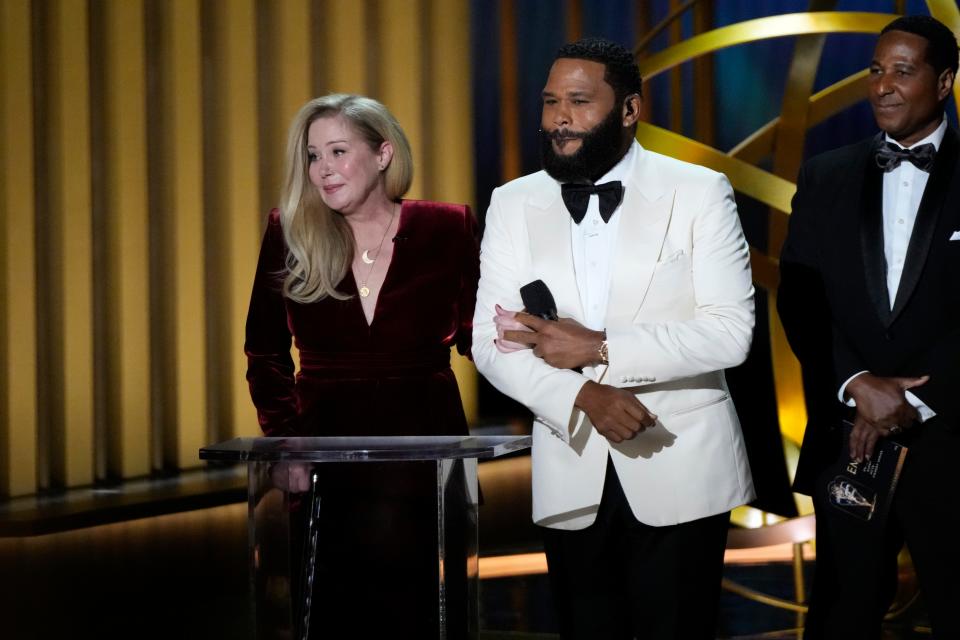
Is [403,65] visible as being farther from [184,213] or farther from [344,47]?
[184,213]

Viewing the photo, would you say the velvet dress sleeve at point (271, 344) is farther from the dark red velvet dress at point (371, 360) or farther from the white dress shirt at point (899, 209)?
the white dress shirt at point (899, 209)

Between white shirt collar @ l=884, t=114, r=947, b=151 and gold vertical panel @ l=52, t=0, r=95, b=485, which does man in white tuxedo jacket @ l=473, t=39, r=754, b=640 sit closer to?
white shirt collar @ l=884, t=114, r=947, b=151

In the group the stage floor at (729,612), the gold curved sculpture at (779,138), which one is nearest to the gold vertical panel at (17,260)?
the stage floor at (729,612)

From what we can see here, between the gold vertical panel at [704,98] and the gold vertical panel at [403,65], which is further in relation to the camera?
the gold vertical panel at [704,98]

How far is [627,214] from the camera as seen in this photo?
8.16 feet

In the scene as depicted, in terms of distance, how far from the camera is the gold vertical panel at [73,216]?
18.7 ft

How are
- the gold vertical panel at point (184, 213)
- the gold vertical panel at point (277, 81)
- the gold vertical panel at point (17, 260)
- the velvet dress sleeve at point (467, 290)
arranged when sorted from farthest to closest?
the gold vertical panel at point (277, 81)
the gold vertical panel at point (184, 213)
the gold vertical panel at point (17, 260)
the velvet dress sleeve at point (467, 290)

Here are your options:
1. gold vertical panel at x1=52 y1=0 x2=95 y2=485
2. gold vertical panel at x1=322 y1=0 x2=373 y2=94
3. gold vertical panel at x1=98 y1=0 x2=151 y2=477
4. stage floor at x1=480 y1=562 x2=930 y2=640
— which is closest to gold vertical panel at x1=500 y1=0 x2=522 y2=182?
gold vertical panel at x1=322 y1=0 x2=373 y2=94

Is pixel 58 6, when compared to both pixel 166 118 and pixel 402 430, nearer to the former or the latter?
pixel 166 118

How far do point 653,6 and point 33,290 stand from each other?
13.5 feet

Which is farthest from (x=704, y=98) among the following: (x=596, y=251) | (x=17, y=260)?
(x=596, y=251)

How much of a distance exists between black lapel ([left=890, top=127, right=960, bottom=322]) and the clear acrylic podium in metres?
0.96

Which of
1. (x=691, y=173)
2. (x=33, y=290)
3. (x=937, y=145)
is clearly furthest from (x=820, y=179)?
(x=33, y=290)

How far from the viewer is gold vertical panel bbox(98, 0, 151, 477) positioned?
590 cm
